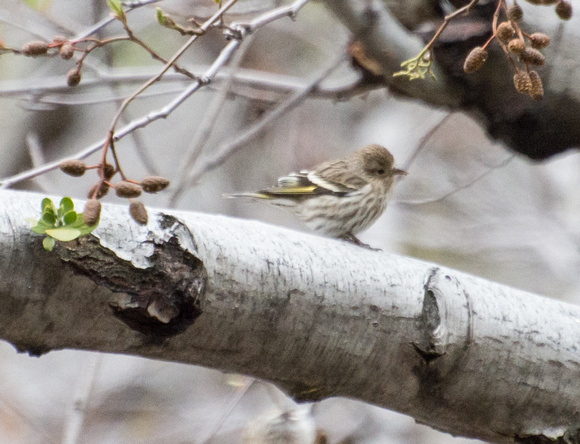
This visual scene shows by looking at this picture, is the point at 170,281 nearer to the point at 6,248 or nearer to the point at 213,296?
the point at 213,296

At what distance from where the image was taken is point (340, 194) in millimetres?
3777

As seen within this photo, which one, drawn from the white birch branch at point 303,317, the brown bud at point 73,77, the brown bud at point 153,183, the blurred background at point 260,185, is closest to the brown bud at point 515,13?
the white birch branch at point 303,317

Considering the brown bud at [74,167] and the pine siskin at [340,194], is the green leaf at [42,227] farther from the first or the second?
the pine siskin at [340,194]

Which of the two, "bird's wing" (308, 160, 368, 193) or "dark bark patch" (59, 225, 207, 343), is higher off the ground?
"dark bark patch" (59, 225, 207, 343)

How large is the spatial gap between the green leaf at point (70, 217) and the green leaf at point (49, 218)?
0.02 meters

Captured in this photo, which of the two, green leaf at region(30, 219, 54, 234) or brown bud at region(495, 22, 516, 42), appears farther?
brown bud at region(495, 22, 516, 42)

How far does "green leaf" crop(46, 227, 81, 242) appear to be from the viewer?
4.42 feet

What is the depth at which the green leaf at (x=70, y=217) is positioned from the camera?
4.52 ft

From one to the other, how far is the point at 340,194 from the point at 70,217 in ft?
8.21

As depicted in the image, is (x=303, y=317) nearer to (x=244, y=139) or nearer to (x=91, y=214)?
(x=91, y=214)

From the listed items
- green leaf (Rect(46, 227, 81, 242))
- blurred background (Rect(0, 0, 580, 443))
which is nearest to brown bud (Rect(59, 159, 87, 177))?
green leaf (Rect(46, 227, 81, 242))

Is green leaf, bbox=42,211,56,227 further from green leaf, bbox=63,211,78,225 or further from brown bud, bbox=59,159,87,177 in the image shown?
brown bud, bbox=59,159,87,177

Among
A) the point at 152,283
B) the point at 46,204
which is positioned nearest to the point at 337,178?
the point at 152,283

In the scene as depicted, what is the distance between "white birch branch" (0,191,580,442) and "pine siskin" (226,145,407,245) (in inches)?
61.3
